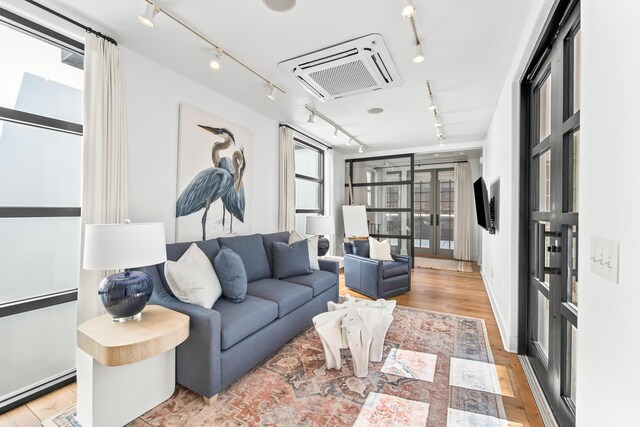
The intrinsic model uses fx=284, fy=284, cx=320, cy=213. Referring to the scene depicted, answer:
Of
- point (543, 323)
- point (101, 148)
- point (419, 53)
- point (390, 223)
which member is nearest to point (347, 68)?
point (419, 53)

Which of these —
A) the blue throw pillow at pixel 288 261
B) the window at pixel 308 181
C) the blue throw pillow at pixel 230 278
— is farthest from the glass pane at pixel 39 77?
the window at pixel 308 181

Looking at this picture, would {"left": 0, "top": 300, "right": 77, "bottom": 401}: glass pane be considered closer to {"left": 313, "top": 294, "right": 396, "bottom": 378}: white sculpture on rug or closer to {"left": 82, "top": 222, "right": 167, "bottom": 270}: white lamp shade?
{"left": 82, "top": 222, "right": 167, "bottom": 270}: white lamp shade

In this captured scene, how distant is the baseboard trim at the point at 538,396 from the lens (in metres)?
1.69

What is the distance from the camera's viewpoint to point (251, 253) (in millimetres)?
3137

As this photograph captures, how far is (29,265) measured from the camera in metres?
1.95

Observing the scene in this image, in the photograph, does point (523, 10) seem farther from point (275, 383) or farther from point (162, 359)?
point (162, 359)

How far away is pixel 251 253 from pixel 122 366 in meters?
1.57

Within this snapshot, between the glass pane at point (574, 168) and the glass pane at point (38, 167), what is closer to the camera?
the glass pane at point (574, 168)

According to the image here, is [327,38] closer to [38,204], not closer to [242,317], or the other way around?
[242,317]

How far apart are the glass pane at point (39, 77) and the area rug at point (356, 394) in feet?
6.72

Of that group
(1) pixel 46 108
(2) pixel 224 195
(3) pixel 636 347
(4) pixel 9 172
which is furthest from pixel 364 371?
(1) pixel 46 108

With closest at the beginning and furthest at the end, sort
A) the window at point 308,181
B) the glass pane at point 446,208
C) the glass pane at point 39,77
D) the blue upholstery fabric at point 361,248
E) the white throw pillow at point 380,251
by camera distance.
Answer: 1. the glass pane at point 39,77
2. the white throw pillow at point 380,251
3. the blue upholstery fabric at point 361,248
4. the window at point 308,181
5. the glass pane at point 446,208

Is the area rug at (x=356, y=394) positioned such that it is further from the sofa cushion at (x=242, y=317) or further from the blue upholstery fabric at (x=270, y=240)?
the blue upholstery fabric at (x=270, y=240)

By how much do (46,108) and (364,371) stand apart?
9.84 ft
